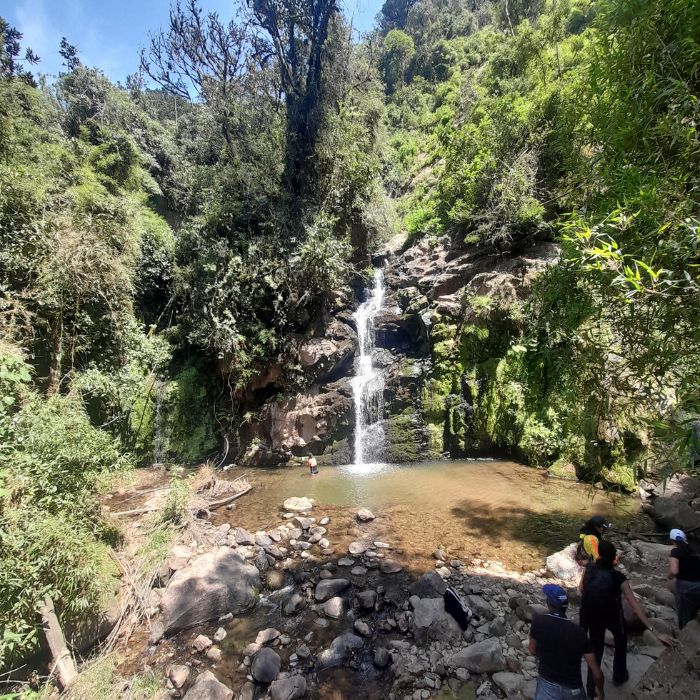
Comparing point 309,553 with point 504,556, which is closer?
point 504,556

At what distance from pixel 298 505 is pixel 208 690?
4858mm

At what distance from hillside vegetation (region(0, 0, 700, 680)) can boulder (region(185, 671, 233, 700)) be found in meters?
1.89

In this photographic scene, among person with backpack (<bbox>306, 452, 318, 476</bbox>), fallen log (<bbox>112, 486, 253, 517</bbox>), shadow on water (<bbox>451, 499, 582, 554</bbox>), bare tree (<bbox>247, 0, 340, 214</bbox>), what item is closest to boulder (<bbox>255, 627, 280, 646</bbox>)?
shadow on water (<bbox>451, 499, 582, 554</bbox>)

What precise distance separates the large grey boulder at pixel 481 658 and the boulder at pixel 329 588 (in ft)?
6.81

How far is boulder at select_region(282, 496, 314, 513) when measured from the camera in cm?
891

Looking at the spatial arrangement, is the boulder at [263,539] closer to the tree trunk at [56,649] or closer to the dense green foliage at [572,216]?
the tree trunk at [56,649]

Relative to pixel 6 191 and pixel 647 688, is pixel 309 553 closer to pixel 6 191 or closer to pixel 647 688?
pixel 647 688

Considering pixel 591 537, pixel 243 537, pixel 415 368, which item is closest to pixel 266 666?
pixel 243 537

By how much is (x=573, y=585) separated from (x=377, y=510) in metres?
4.21

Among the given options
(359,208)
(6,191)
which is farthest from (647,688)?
(359,208)

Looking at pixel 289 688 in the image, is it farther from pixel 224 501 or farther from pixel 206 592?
pixel 224 501

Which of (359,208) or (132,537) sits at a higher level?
(359,208)

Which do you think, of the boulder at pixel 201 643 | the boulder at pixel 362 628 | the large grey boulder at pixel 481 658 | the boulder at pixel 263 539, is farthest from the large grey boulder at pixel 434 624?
the boulder at pixel 263 539

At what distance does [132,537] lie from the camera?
7012 millimetres
